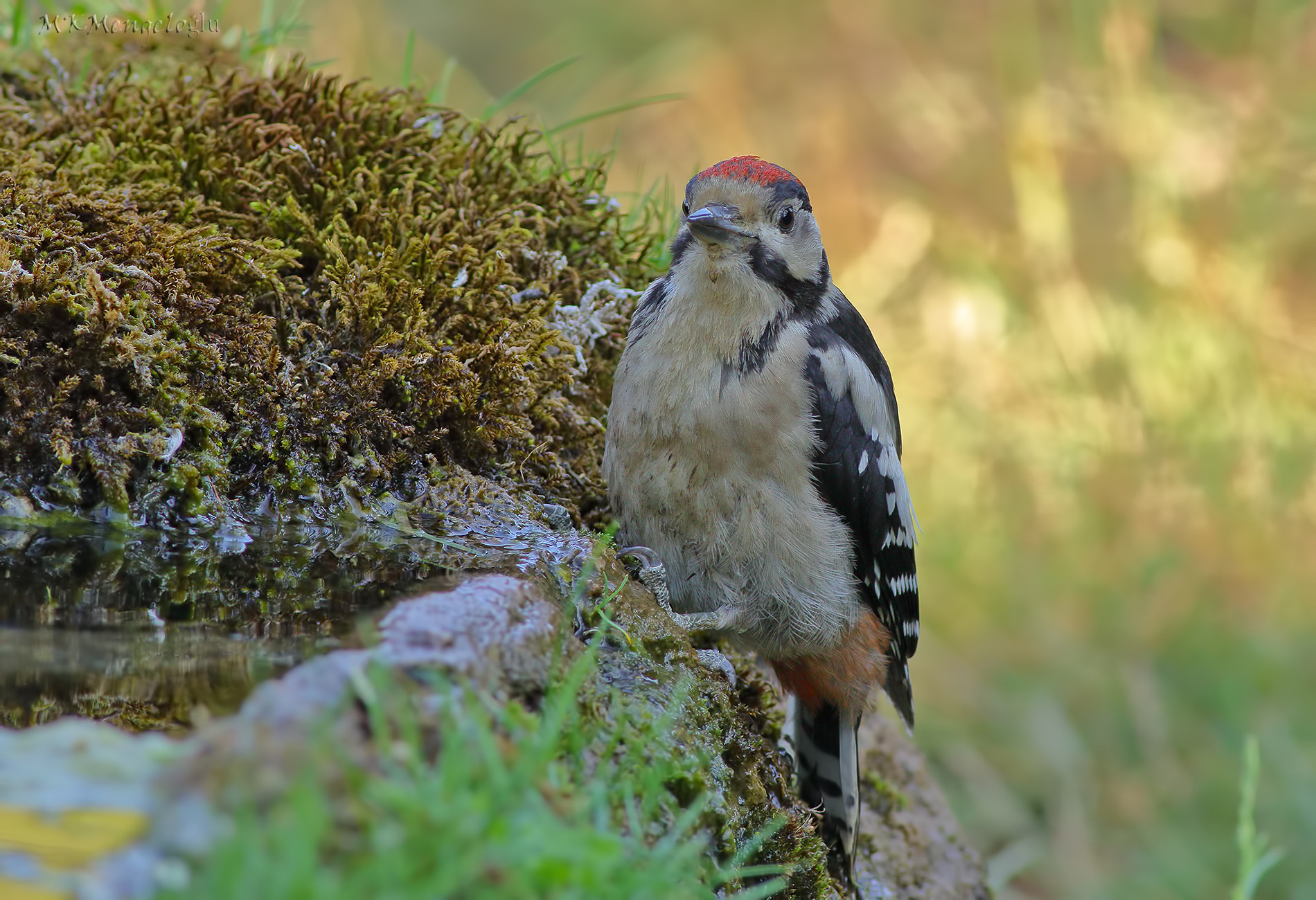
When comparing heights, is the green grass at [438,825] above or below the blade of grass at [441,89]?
below

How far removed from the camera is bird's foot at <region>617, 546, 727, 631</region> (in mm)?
3113

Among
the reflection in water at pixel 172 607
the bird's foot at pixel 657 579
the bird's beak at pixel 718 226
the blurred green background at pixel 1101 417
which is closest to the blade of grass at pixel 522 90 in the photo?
the blurred green background at pixel 1101 417

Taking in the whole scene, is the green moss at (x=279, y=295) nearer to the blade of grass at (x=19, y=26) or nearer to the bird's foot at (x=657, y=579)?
the blade of grass at (x=19, y=26)

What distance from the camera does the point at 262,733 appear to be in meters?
1.43

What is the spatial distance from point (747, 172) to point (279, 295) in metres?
1.30

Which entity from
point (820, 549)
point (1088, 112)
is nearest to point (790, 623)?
point (820, 549)

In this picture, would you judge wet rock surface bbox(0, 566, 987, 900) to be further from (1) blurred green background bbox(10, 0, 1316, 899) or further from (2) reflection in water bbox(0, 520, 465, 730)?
(1) blurred green background bbox(10, 0, 1316, 899)

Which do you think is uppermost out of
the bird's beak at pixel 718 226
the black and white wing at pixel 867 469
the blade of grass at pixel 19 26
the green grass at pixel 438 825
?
the blade of grass at pixel 19 26

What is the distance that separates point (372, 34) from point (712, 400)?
187 inches

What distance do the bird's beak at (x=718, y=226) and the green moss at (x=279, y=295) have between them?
0.51 m

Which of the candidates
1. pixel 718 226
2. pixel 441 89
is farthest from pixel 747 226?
pixel 441 89

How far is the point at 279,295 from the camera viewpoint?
3.00 m

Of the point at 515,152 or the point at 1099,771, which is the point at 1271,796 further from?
the point at 515,152

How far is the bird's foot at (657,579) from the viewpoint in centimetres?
311
